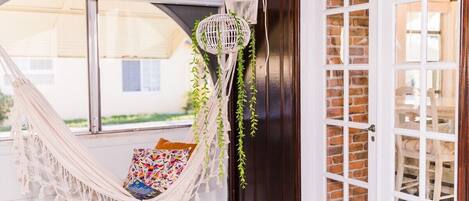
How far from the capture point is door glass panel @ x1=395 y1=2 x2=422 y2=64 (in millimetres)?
2529

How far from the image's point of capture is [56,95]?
439cm

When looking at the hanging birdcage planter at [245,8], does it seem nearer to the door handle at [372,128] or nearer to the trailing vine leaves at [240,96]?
the trailing vine leaves at [240,96]

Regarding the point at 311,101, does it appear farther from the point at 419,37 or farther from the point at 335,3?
the point at 419,37

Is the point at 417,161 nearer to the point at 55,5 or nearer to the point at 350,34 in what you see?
the point at 350,34

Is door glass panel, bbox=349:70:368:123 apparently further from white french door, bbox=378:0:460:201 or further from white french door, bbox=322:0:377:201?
white french door, bbox=378:0:460:201

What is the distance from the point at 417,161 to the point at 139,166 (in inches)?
68.5

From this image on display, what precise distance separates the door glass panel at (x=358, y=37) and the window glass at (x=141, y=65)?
5.12 ft

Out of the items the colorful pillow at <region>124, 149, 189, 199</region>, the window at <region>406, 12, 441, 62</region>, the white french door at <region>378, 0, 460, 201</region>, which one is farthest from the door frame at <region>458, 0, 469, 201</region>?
the colorful pillow at <region>124, 149, 189, 199</region>

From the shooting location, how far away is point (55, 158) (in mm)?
2861

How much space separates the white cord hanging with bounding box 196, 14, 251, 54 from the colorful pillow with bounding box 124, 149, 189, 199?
2.45 feet

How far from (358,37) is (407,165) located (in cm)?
81

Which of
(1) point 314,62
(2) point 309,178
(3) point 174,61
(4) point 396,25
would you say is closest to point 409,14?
(4) point 396,25

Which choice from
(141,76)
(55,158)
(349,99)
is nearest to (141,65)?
(141,76)

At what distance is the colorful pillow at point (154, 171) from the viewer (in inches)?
125
